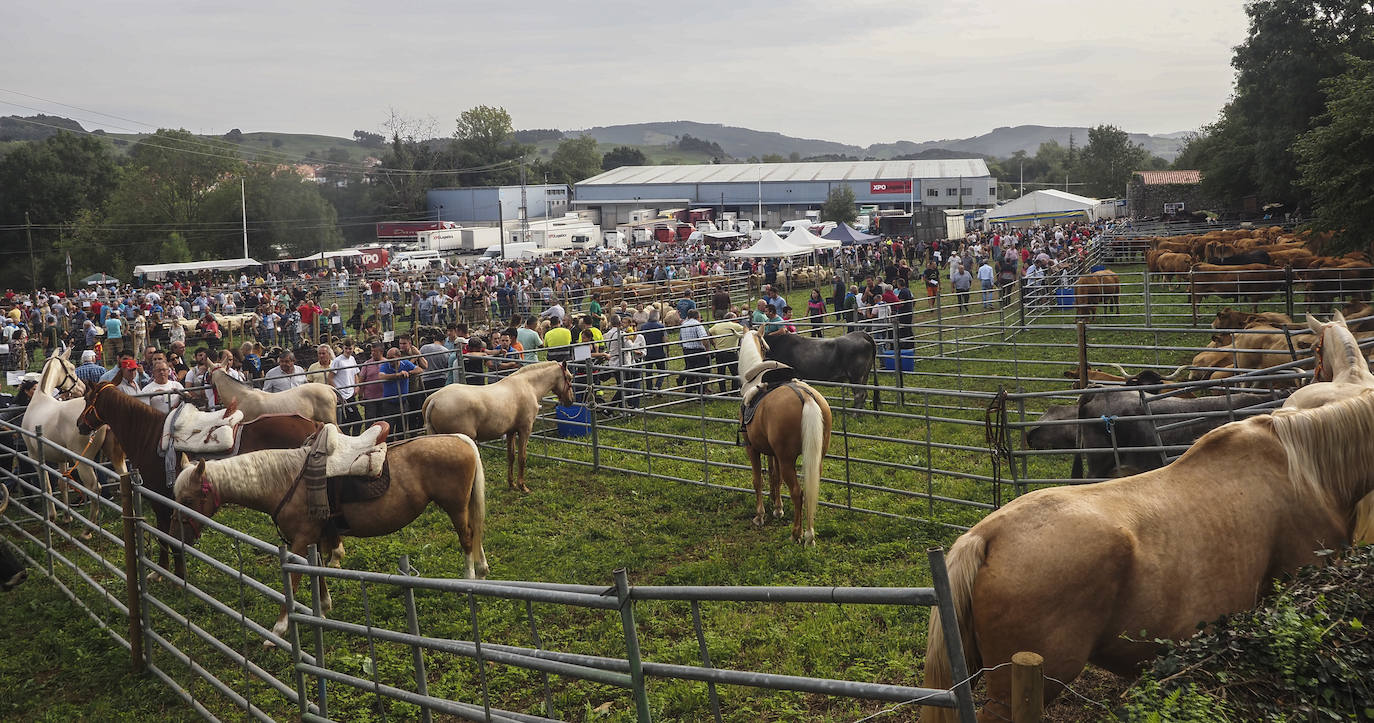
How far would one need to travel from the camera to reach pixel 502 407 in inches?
426

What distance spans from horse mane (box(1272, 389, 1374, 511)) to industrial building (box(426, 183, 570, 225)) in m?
73.7

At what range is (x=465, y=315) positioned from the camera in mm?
29078

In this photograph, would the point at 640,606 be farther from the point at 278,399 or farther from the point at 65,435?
the point at 65,435

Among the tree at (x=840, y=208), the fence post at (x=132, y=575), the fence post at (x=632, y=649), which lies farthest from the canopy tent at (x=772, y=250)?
the tree at (x=840, y=208)

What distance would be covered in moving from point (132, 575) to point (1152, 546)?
630 cm

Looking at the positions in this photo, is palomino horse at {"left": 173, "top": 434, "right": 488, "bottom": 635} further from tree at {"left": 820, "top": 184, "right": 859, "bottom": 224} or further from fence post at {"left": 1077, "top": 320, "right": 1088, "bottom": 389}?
tree at {"left": 820, "top": 184, "right": 859, "bottom": 224}

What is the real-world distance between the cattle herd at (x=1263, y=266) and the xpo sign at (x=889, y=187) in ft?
161

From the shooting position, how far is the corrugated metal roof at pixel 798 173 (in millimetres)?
82688

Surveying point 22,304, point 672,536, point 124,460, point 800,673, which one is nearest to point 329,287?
point 22,304

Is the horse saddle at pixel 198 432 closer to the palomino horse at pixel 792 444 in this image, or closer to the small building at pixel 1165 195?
the palomino horse at pixel 792 444

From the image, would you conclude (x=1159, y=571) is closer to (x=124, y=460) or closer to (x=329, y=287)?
(x=124, y=460)

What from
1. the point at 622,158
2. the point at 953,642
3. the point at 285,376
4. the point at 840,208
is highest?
the point at 622,158

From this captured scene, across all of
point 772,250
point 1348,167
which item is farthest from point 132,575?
point 772,250

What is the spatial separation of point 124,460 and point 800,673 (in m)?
7.88
